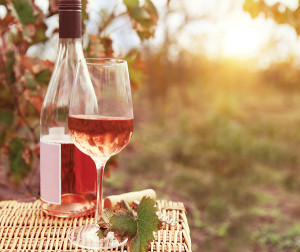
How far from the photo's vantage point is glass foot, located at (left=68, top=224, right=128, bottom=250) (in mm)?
831

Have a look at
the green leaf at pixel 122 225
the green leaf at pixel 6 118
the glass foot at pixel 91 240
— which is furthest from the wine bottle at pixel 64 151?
the green leaf at pixel 6 118

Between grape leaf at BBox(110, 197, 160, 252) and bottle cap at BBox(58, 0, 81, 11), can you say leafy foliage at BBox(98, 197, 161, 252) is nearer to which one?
grape leaf at BBox(110, 197, 160, 252)

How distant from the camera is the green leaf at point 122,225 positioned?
79cm

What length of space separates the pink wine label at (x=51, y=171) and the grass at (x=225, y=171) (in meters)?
2.12

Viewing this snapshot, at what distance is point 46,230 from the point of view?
3.05ft

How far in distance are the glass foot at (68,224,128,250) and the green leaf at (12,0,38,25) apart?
26.9 inches

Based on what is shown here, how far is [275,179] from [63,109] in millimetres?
3584

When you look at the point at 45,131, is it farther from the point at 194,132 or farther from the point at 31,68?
the point at 194,132

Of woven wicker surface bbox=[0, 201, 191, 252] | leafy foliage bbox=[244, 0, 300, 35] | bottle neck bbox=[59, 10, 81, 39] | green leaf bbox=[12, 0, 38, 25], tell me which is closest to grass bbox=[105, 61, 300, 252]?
leafy foliage bbox=[244, 0, 300, 35]

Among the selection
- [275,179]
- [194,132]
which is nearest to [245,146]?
[275,179]

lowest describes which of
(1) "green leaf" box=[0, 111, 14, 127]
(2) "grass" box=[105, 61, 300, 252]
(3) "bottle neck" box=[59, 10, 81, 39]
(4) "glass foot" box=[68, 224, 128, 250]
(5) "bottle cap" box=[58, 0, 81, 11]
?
(2) "grass" box=[105, 61, 300, 252]

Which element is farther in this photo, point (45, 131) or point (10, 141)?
point (10, 141)

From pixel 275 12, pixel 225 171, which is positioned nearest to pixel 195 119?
pixel 225 171

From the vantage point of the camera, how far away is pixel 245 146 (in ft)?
15.8
